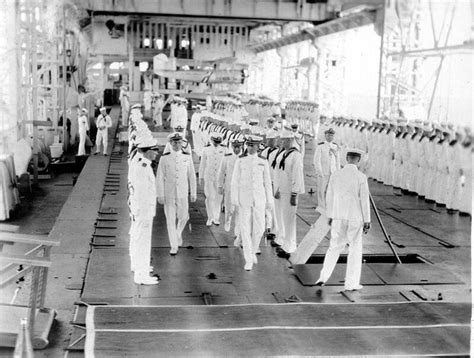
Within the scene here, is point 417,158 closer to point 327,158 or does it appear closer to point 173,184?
point 327,158

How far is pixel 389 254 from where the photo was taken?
10953 millimetres

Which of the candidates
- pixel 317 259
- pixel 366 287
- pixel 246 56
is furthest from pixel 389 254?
pixel 246 56

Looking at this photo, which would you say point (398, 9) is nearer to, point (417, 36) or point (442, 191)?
point (417, 36)

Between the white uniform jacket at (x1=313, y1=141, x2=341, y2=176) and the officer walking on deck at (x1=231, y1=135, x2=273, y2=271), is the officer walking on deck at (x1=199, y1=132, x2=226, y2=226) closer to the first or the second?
the white uniform jacket at (x1=313, y1=141, x2=341, y2=176)

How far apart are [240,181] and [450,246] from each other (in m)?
4.35

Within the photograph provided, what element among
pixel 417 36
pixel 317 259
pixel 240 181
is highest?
pixel 417 36

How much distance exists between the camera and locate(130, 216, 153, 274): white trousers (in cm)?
885

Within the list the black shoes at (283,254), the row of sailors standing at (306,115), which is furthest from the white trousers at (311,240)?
the row of sailors standing at (306,115)

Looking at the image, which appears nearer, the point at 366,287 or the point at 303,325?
the point at 303,325

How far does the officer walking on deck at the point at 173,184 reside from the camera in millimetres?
10328

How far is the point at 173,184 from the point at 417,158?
8.01 meters

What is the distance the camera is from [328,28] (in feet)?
90.0

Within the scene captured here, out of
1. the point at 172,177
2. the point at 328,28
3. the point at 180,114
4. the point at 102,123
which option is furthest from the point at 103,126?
the point at 172,177

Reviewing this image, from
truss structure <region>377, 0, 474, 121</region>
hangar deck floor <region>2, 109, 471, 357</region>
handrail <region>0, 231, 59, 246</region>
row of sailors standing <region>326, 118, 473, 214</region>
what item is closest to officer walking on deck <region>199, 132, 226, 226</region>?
hangar deck floor <region>2, 109, 471, 357</region>
